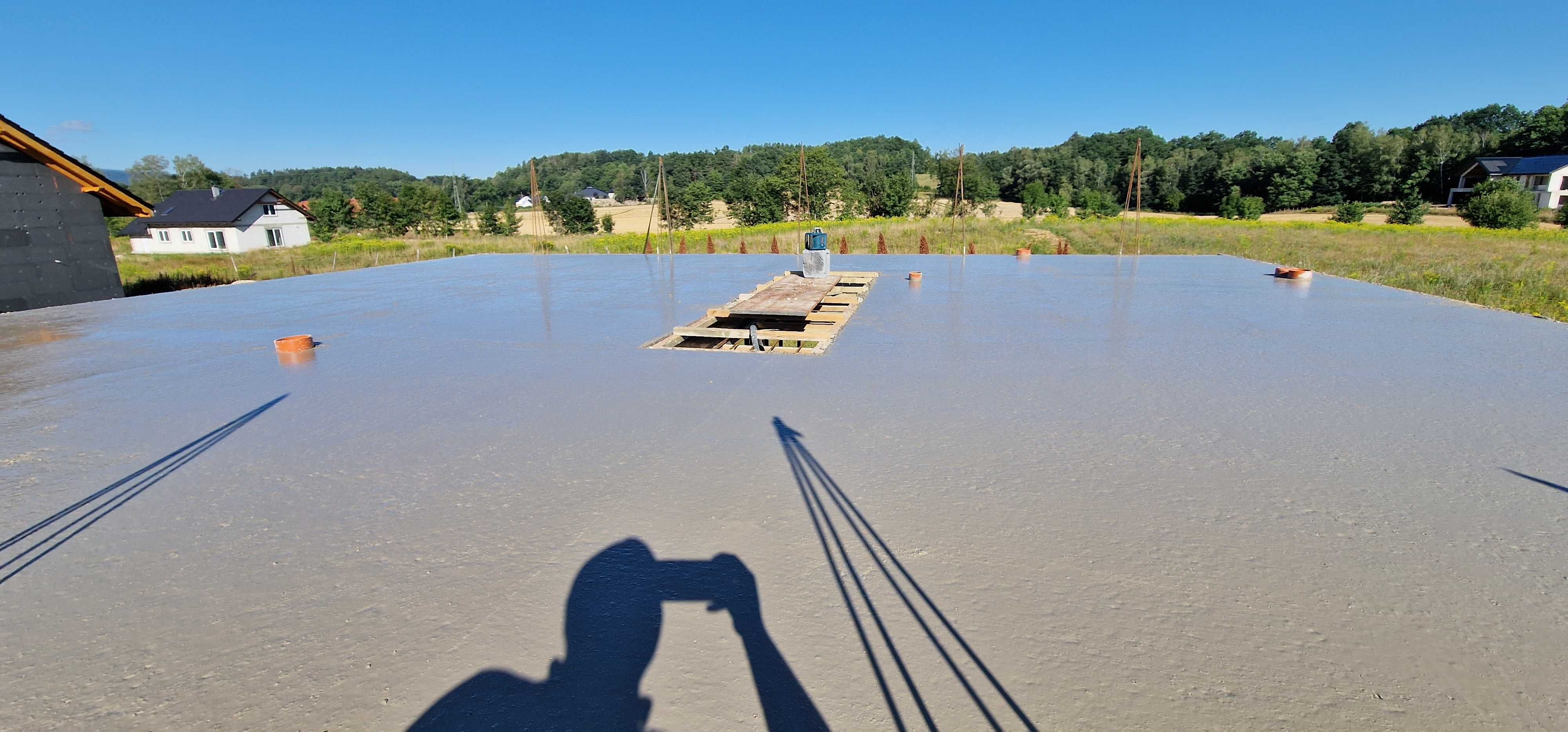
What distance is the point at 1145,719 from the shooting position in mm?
2158

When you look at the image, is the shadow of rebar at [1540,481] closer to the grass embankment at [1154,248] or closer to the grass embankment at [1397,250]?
the grass embankment at [1397,250]

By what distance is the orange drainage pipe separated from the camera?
25.2 feet

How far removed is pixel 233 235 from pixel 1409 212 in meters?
64.9

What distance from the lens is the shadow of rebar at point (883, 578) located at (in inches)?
89.0

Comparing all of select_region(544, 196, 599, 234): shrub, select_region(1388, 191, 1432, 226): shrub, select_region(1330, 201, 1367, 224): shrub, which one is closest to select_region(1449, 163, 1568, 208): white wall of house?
select_region(1388, 191, 1432, 226): shrub

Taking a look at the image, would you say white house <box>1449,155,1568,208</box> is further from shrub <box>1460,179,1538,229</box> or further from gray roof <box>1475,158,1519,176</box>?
shrub <box>1460,179,1538,229</box>

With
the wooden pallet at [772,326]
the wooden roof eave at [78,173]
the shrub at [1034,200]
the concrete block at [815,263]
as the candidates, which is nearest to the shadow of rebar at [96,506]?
the wooden pallet at [772,326]

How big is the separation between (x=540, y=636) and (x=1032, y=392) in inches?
177

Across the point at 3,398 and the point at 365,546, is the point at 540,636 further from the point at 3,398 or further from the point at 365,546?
the point at 3,398

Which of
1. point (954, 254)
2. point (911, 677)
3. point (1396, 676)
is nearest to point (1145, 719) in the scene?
point (911, 677)

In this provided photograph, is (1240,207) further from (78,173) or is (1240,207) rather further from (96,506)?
(96,506)

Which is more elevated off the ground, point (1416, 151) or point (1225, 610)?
point (1416, 151)

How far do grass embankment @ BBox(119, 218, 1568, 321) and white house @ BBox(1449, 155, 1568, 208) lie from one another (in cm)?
1961

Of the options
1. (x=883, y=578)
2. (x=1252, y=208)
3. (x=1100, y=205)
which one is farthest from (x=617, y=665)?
(x=1252, y=208)
